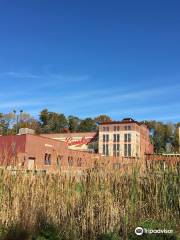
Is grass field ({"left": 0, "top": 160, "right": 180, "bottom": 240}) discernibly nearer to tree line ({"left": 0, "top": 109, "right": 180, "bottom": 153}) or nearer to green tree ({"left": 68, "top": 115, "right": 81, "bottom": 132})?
tree line ({"left": 0, "top": 109, "right": 180, "bottom": 153})

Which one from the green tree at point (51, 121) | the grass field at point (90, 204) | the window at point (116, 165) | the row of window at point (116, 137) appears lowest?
the grass field at point (90, 204)

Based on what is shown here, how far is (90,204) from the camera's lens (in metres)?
6.58

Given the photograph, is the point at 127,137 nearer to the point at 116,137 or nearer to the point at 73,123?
the point at 116,137

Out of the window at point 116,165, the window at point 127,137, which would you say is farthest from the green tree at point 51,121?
the window at point 116,165

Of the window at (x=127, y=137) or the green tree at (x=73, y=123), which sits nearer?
the window at (x=127, y=137)

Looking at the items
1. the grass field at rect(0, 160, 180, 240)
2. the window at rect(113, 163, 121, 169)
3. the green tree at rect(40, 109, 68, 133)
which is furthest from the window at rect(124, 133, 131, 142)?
the grass field at rect(0, 160, 180, 240)

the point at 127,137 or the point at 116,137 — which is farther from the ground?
the point at 116,137

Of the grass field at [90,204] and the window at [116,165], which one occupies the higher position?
the window at [116,165]

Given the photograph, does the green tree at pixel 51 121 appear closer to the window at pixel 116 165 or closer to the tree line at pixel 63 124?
the tree line at pixel 63 124

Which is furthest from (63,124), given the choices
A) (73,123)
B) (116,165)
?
(116,165)

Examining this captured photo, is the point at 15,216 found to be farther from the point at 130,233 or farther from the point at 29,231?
the point at 130,233

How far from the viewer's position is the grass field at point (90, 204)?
251 inches

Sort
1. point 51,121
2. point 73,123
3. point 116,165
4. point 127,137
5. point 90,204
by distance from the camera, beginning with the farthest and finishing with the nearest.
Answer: point 73,123 → point 51,121 → point 127,137 → point 116,165 → point 90,204

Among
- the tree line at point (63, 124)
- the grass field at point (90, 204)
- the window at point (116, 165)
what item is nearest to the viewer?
the grass field at point (90, 204)
